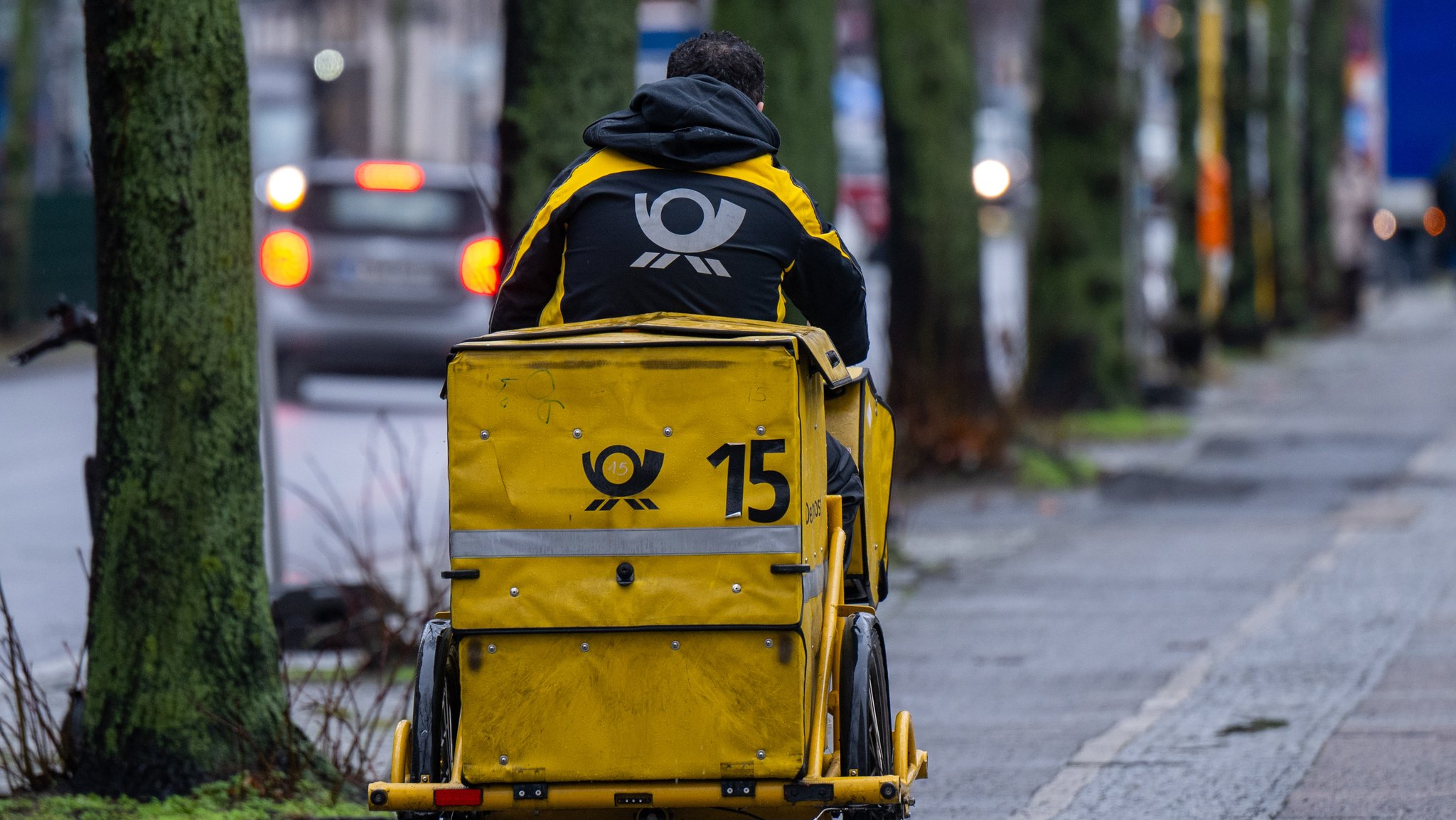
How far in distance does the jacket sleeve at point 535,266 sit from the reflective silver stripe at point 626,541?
28.4 inches

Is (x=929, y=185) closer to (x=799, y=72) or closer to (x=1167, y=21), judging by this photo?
(x=799, y=72)

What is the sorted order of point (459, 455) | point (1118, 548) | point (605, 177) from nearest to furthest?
point (459, 455)
point (605, 177)
point (1118, 548)

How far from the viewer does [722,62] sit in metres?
Answer: 5.26

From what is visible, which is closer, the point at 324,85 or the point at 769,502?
the point at 769,502

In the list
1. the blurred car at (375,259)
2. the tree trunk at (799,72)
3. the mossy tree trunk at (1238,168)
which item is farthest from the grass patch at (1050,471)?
the mossy tree trunk at (1238,168)

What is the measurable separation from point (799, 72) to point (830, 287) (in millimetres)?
7088

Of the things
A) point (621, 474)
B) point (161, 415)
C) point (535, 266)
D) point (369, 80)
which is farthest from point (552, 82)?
point (369, 80)

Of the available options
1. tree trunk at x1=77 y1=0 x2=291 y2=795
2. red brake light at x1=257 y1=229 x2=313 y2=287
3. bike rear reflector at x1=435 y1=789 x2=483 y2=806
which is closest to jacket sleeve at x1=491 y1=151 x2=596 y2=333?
tree trunk at x1=77 y1=0 x2=291 y2=795

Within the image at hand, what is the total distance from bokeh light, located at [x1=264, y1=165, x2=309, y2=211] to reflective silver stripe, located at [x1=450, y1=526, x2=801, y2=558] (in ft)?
41.9

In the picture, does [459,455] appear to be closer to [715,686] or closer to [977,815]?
[715,686]

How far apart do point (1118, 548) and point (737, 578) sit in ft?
25.2

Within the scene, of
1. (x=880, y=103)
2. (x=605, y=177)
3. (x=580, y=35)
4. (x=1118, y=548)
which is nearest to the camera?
(x=605, y=177)

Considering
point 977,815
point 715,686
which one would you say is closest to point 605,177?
point 715,686

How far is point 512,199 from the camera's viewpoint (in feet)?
27.4
